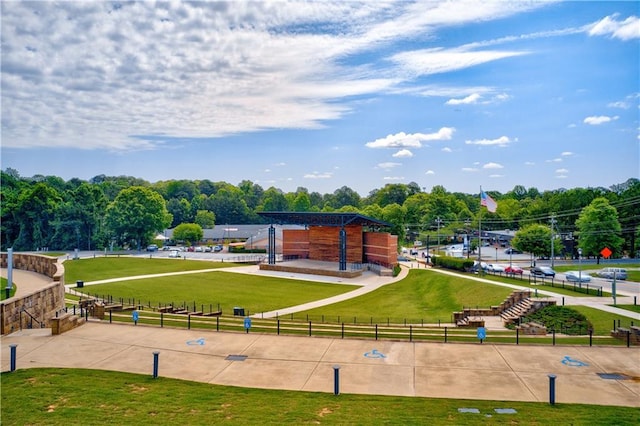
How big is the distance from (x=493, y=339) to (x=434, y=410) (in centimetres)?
993

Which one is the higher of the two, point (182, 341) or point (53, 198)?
point (53, 198)

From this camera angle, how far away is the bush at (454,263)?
58678mm

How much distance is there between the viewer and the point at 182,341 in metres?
21.5

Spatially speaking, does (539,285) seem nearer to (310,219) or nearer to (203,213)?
(310,219)

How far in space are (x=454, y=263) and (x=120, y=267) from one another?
1726 inches

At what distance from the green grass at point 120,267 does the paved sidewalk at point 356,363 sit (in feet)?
110

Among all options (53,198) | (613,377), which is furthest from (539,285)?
(53,198)

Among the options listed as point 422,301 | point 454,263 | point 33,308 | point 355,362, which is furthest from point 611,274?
point 33,308

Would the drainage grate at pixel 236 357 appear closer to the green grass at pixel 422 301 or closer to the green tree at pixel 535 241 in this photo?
the green grass at pixel 422 301

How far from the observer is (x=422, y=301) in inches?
1766

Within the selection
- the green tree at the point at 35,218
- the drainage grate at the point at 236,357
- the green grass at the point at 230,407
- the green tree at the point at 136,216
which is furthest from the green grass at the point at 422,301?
the green tree at the point at 35,218

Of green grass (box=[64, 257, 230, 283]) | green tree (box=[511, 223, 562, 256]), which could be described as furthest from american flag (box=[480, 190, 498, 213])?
green grass (box=[64, 257, 230, 283])

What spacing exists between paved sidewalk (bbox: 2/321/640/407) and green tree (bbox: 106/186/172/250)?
7399cm

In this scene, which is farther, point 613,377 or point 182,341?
point 182,341
